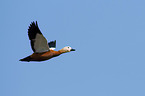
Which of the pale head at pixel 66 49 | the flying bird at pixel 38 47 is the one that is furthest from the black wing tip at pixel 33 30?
the pale head at pixel 66 49

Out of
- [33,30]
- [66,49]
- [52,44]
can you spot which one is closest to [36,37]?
[33,30]

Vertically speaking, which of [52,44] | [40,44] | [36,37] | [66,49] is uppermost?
[36,37]

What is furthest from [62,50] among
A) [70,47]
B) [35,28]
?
[35,28]

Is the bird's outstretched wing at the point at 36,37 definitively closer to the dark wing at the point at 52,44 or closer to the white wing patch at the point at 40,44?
the white wing patch at the point at 40,44

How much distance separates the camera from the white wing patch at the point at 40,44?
35.4 metres

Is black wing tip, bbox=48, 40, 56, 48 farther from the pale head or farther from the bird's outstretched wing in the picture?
the bird's outstretched wing

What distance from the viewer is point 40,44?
35.9 meters

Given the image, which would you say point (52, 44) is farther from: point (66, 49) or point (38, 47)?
point (38, 47)

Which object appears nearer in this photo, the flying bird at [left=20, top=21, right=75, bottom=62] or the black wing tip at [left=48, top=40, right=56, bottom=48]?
the flying bird at [left=20, top=21, right=75, bottom=62]

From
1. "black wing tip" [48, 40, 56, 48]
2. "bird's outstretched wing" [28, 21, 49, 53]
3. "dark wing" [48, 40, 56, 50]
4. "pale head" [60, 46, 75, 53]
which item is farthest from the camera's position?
"black wing tip" [48, 40, 56, 48]

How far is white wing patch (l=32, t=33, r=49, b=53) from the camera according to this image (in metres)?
35.4

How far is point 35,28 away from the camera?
35219 millimetres

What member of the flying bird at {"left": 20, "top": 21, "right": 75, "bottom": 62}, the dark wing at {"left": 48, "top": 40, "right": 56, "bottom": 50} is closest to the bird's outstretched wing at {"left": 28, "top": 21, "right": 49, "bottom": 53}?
the flying bird at {"left": 20, "top": 21, "right": 75, "bottom": 62}

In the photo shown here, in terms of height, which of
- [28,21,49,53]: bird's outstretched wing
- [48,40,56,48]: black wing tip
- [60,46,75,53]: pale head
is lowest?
[60,46,75,53]: pale head
